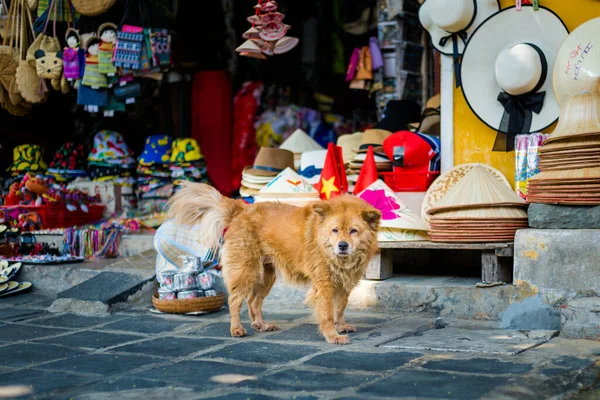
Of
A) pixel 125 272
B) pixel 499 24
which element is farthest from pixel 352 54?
pixel 125 272

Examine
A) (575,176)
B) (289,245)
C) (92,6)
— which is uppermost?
(92,6)

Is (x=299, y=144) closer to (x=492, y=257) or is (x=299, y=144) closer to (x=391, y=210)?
(x=391, y=210)

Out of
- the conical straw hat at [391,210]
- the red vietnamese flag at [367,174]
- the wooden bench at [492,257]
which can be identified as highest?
the red vietnamese flag at [367,174]

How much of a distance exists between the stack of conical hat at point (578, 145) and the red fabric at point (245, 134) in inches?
188

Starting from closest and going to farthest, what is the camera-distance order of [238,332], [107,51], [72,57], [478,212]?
[238,332]
[478,212]
[107,51]
[72,57]

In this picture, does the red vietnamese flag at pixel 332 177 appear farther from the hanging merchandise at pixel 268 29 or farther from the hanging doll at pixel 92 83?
the hanging doll at pixel 92 83

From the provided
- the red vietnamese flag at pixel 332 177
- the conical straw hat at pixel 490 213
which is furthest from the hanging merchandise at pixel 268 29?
the conical straw hat at pixel 490 213

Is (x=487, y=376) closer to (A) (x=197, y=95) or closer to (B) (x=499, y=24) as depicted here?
(B) (x=499, y=24)

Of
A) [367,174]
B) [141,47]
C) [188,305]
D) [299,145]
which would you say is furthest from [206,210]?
[141,47]

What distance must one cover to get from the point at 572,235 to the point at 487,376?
63.5 inches

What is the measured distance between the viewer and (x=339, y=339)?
185 inches

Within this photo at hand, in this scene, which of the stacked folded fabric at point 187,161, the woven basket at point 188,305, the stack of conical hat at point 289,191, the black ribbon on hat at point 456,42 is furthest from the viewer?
the stacked folded fabric at point 187,161

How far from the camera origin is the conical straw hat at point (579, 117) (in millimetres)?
4996

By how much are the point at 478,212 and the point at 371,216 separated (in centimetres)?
104
